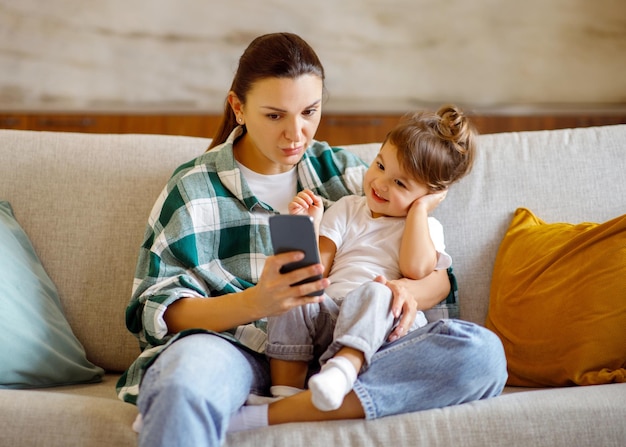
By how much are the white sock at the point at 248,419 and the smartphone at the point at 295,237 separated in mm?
260

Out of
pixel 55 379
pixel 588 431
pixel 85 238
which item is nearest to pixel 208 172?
pixel 85 238

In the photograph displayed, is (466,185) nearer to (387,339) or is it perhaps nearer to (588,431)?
(387,339)

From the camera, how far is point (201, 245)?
169 centimetres

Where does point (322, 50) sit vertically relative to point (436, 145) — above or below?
above

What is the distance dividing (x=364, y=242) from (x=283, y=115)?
0.35 metres

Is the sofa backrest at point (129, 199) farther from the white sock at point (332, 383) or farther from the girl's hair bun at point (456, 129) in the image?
the white sock at point (332, 383)

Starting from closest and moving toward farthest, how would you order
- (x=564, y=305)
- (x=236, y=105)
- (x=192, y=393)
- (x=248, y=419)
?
(x=192, y=393), (x=248, y=419), (x=564, y=305), (x=236, y=105)

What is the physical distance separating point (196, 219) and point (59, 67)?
2047 millimetres

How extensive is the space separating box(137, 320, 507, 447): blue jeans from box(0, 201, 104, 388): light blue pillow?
44 cm

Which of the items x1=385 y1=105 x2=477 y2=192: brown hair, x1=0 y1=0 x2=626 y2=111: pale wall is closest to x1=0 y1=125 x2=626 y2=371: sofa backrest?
x1=385 y1=105 x2=477 y2=192: brown hair

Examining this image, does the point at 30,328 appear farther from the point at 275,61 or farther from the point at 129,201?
the point at 275,61

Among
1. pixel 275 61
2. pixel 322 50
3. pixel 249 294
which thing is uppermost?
pixel 322 50

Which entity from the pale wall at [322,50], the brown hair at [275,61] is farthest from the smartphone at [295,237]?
the pale wall at [322,50]

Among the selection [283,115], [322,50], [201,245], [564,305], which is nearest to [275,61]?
[283,115]
